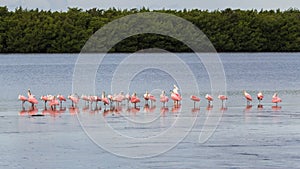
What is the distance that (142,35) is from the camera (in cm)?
8588

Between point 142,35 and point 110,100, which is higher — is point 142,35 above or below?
above

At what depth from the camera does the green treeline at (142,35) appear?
3334 inches

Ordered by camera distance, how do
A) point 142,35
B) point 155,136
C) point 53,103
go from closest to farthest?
1. point 155,136
2. point 53,103
3. point 142,35

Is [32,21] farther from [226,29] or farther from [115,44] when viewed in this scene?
[226,29]

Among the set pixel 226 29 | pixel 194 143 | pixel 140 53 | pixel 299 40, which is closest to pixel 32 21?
pixel 140 53

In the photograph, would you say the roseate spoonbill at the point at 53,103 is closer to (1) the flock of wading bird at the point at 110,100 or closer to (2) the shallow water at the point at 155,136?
(1) the flock of wading bird at the point at 110,100

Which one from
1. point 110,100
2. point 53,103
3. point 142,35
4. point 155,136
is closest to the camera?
point 155,136

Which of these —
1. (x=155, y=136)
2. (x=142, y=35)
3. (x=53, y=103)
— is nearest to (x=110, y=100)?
(x=53, y=103)

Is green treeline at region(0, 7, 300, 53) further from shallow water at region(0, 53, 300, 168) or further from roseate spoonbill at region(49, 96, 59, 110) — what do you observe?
roseate spoonbill at region(49, 96, 59, 110)

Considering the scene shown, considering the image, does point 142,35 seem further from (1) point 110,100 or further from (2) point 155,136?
(2) point 155,136

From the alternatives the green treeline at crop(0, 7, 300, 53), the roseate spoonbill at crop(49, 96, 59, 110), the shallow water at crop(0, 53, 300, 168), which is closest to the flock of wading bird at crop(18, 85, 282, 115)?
the roseate spoonbill at crop(49, 96, 59, 110)

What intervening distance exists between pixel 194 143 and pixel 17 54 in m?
72.4

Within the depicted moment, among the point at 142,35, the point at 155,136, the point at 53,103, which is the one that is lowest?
the point at 155,136

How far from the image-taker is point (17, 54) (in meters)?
88.6
